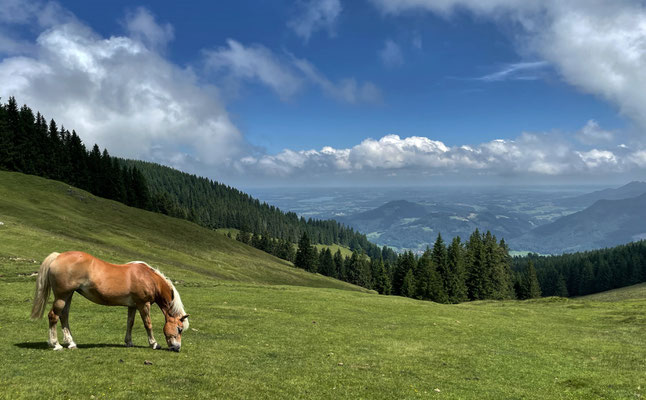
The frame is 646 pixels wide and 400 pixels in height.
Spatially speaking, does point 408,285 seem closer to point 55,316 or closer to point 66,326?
point 66,326

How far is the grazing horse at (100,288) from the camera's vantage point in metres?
12.7

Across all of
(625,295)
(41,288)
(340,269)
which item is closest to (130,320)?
(41,288)

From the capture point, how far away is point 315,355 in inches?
698

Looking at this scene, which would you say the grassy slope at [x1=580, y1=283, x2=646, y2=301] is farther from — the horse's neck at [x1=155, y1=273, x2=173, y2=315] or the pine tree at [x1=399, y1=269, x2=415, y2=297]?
the horse's neck at [x1=155, y1=273, x2=173, y2=315]

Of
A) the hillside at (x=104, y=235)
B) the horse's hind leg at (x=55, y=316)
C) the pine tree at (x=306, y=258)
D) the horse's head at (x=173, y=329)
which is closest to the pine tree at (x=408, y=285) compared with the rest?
the hillside at (x=104, y=235)

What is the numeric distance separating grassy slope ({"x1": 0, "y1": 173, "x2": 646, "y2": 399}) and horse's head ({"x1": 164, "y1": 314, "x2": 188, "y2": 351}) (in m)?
0.40

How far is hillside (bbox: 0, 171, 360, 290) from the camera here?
4688 centimetres

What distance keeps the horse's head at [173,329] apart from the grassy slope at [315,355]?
40cm

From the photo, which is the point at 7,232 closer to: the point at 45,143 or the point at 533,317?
the point at 533,317

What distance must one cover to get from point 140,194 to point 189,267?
92.9m

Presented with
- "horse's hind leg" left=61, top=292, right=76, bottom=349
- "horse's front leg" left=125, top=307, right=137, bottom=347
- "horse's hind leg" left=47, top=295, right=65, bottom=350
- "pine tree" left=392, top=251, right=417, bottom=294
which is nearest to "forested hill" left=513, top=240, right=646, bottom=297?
"pine tree" left=392, top=251, right=417, bottom=294

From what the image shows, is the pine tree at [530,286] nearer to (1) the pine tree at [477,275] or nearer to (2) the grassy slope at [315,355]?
(1) the pine tree at [477,275]

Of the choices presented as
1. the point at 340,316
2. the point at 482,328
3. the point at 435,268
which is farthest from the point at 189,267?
the point at 435,268

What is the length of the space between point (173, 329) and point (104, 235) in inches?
2413
